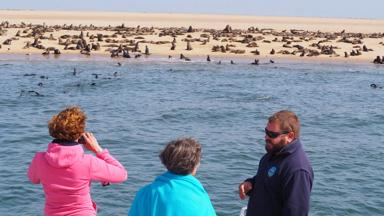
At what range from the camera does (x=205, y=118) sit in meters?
17.5

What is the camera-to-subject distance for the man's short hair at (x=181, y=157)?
12.9 feet

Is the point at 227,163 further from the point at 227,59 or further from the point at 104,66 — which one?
the point at 227,59

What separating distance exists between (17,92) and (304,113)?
31.4 ft

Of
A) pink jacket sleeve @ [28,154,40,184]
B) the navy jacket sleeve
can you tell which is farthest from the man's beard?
pink jacket sleeve @ [28,154,40,184]

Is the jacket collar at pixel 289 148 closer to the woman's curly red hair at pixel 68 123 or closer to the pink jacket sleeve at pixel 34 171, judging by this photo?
the woman's curly red hair at pixel 68 123

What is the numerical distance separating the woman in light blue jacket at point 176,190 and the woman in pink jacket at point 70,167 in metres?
0.82

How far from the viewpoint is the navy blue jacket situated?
4531 mm

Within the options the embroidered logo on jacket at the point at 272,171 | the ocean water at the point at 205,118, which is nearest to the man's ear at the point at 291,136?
the embroidered logo on jacket at the point at 272,171

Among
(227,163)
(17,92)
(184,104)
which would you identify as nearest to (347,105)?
(184,104)

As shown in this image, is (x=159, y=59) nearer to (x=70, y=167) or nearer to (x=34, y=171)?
(x=34, y=171)

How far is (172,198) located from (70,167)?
113 centimetres

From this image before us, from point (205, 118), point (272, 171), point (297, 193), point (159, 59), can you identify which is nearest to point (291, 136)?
point (272, 171)

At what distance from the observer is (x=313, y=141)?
14906 millimetres

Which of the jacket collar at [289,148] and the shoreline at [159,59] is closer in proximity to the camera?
the jacket collar at [289,148]
